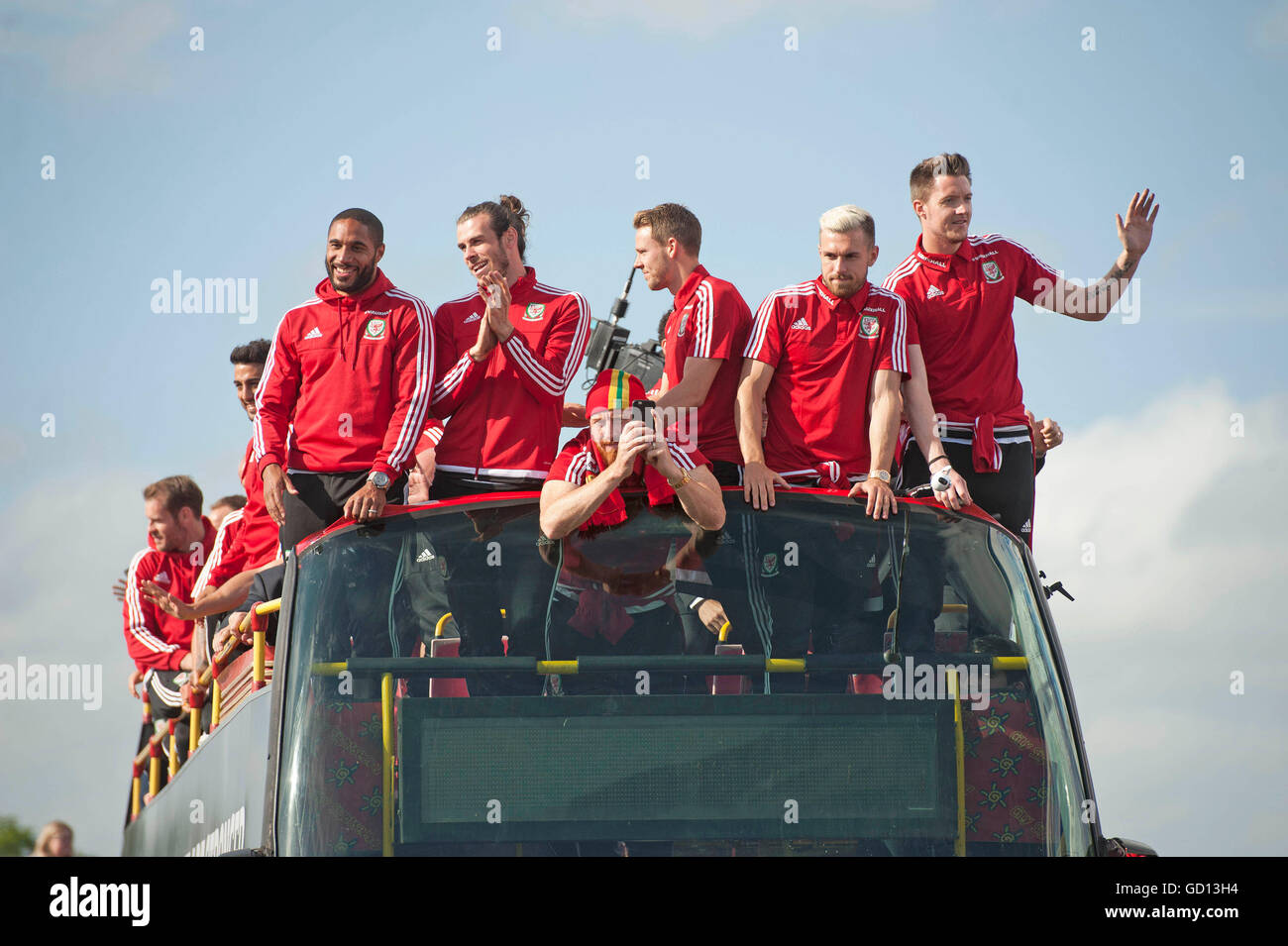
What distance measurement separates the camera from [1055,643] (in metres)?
5.26

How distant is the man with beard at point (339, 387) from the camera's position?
6.94 meters

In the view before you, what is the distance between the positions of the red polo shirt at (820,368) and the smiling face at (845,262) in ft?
0.14

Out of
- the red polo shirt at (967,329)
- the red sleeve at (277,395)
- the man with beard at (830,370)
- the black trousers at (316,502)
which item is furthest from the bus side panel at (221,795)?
the red polo shirt at (967,329)

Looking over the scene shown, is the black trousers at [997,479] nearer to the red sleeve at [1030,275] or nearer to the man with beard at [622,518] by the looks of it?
the red sleeve at [1030,275]

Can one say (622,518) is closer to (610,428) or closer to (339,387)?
(610,428)

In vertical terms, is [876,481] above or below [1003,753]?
above

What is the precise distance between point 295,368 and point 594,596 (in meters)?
2.36

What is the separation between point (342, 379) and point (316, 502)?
1.74ft

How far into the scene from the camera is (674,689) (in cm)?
504

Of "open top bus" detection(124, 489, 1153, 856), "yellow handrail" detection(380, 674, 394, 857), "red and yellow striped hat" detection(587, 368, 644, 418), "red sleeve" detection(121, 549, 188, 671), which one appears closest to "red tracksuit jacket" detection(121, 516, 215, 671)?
"red sleeve" detection(121, 549, 188, 671)
